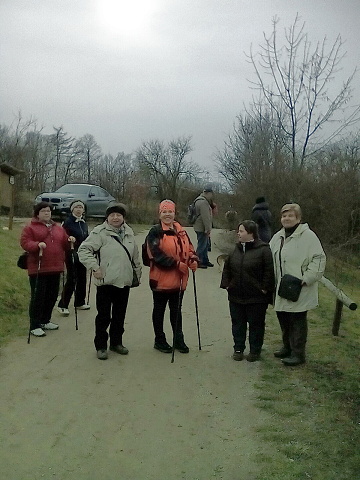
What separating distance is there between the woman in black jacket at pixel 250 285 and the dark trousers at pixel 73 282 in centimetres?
266

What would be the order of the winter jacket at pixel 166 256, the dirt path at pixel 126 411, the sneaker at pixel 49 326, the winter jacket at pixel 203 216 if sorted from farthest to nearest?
1. the winter jacket at pixel 203 216
2. the sneaker at pixel 49 326
3. the winter jacket at pixel 166 256
4. the dirt path at pixel 126 411

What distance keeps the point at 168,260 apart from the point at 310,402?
6.99 feet

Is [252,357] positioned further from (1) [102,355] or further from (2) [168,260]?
(1) [102,355]

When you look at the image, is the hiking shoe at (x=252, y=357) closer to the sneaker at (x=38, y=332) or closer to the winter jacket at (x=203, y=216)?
the sneaker at (x=38, y=332)

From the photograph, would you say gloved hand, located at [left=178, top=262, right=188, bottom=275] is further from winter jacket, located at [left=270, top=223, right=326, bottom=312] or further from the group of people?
winter jacket, located at [left=270, top=223, right=326, bottom=312]

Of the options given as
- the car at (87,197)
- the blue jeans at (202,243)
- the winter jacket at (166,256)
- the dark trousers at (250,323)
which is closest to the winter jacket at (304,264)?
the dark trousers at (250,323)

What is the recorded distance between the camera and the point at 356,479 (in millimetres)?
3580

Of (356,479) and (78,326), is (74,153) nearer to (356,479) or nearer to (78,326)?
(78,326)

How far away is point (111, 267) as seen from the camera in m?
5.91

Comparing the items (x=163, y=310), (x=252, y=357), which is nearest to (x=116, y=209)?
(x=163, y=310)

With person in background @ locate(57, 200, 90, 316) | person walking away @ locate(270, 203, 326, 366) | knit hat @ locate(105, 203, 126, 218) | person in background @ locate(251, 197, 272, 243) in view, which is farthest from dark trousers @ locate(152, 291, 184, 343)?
person in background @ locate(251, 197, 272, 243)

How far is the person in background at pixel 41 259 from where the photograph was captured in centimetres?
670

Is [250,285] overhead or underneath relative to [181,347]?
overhead

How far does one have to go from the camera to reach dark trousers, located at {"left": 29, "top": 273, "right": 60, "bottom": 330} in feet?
22.1
